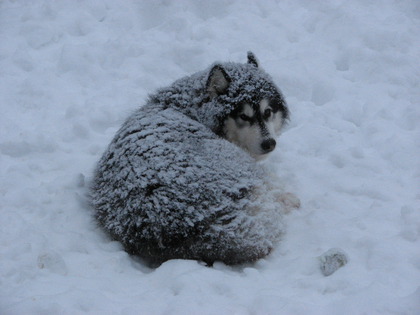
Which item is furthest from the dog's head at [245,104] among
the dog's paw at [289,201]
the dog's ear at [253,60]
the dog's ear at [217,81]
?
the dog's paw at [289,201]

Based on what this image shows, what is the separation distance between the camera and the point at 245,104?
3.84m

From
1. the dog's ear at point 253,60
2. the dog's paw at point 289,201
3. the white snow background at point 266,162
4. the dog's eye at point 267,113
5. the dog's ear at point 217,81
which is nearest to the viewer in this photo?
the white snow background at point 266,162

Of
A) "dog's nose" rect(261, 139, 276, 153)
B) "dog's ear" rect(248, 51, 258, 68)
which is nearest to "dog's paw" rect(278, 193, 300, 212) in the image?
"dog's nose" rect(261, 139, 276, 153)

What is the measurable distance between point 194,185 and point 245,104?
1198mm

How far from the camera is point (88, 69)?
549 cm

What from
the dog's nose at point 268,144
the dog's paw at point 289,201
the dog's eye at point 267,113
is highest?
the dog's eye at point 267,113

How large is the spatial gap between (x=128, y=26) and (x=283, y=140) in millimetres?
3111

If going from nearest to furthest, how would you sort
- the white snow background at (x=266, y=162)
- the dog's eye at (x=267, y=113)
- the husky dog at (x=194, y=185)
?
the white snow background at (x=266, y=162) < the husky dog at (x=194, y=185) < the dog's eye at (x=267, y=113)

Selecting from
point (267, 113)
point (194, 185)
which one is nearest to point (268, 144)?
point (267, 113)

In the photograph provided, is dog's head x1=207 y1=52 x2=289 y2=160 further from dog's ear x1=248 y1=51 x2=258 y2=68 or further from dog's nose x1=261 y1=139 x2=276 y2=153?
dog's ear x1=248 y1=51 x2=258 y2=68

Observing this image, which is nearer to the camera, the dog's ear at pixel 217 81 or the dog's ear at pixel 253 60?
the dog's ear at pixel 217 81

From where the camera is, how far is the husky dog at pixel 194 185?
2.85m

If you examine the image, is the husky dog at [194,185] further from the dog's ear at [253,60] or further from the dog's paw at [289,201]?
the dog's ear at [253,60]

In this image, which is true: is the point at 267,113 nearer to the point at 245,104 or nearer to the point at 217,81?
the point at 245,104
